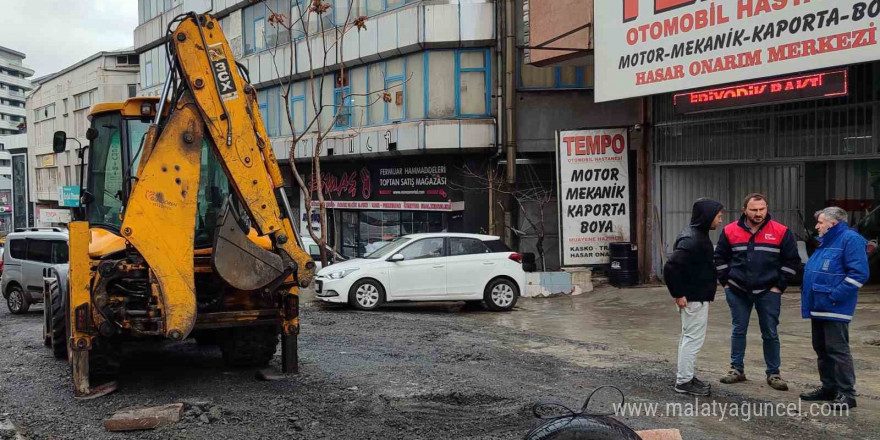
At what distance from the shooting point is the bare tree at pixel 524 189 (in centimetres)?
2183

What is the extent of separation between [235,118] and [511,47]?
1488 centimetres

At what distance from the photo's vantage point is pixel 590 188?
61.8ft

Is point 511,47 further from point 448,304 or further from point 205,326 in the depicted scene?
point 205,326

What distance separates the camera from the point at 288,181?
31.0m

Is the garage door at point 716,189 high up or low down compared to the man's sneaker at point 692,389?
up

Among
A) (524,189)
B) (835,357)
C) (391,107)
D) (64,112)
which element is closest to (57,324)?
(835,357)

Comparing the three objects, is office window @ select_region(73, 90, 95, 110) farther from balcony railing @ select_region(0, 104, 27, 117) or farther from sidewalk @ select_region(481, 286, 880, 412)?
balcony railing @ select_region(0, 104, 27, 117)

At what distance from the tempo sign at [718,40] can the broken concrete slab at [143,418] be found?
1065 centimetres

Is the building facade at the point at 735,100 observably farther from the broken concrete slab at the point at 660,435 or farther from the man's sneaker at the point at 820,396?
the broken concrete slab at the point at 660,435

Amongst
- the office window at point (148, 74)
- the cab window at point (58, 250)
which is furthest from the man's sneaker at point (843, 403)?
the office window at point (148, 74)

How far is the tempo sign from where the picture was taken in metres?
12.1

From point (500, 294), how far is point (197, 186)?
9.09 m

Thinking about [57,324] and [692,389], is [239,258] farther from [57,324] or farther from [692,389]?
[692,389]

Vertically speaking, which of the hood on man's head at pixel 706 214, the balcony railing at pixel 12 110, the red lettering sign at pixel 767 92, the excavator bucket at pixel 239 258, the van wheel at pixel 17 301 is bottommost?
the van wheel at pixel 17 301
